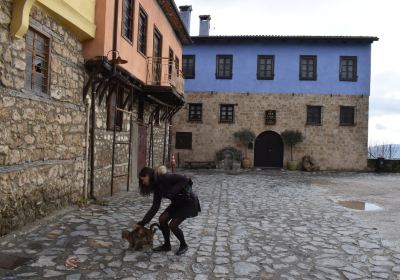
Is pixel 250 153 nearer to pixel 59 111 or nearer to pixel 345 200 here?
pixel 345 200

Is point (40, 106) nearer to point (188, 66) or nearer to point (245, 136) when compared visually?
point (245, 136)

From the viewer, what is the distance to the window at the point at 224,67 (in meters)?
22.9

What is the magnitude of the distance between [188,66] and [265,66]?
476 centimetres

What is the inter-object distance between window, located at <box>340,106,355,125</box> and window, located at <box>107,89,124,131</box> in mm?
15445

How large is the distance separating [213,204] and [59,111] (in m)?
4.34

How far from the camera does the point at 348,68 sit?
72.9ft

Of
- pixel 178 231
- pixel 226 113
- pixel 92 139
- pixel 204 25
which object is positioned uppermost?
pixel 204 25

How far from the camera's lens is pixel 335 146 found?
21938 millimetres

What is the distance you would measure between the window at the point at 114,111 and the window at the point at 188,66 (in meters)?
12.4

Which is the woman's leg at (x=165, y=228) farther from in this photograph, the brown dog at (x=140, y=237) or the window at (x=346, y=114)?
the window at (x=346, y=114)

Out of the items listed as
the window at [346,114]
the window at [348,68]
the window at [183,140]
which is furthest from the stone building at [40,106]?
the window at [348,68]

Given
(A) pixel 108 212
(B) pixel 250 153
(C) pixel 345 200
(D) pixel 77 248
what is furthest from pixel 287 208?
(B) pixel 250 153

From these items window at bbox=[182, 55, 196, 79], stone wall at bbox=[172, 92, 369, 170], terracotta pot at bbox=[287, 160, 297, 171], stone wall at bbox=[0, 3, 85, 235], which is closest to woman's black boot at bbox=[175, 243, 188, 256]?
stone wall at bbox=[0, 3, 85, 235]

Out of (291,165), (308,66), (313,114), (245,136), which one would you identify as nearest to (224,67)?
(245,136)
